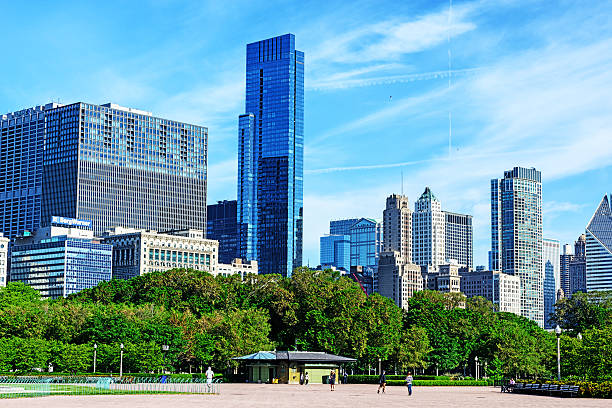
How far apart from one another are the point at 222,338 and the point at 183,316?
25.3ft

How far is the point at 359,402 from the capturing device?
6931 cm

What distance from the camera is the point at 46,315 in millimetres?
127312

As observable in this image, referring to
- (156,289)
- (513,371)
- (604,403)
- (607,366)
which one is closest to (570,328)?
(513,371)

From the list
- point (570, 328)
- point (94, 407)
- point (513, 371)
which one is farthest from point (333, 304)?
point (94, 407)

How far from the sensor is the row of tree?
386 feet

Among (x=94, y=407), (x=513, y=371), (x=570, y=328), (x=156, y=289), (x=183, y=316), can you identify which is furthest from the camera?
(x=570, y=328)

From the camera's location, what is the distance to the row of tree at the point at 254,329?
118 meters

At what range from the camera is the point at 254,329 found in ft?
435

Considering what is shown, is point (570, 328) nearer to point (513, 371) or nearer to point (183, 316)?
point (513, 371)

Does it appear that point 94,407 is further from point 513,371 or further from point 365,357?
point 513,371

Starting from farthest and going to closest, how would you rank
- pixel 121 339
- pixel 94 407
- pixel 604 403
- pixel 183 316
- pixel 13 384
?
pixel 183 316, pixel 121 339, pixel 13 384, pixel 604 403, pixel 94 407

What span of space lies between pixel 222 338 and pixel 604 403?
6821 centimetres

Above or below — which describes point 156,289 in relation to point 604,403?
above

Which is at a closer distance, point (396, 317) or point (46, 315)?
point (46, 315)
